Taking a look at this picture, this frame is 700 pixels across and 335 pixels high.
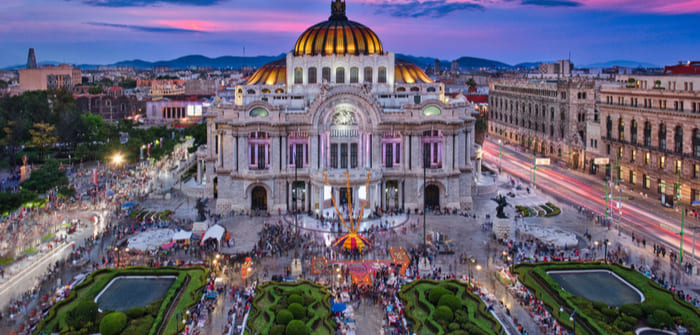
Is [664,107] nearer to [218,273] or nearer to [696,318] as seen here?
[696,318]

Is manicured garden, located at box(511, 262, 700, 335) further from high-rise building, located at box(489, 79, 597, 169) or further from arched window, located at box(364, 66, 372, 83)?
high-rise building, located at box(489, 79, 597, 169)

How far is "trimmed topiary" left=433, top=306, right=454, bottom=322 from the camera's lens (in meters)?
40.1

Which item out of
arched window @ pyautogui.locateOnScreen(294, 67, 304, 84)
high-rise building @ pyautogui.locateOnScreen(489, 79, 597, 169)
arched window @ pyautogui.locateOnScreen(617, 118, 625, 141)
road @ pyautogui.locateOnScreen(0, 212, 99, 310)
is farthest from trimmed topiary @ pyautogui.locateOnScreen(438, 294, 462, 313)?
high-rise building @ pyautogui.locateOnScreen(489, 79, 597, 169)

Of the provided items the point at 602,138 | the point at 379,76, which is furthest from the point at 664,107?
the point at 379,76

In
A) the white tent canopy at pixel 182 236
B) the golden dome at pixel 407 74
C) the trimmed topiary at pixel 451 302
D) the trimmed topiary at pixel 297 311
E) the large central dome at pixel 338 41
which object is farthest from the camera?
the golden dome at pixel 407 74

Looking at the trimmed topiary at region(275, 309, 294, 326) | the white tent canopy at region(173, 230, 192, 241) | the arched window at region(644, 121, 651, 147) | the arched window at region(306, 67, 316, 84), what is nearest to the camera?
the trimmed topiary at region(275, 309, 294, 326)

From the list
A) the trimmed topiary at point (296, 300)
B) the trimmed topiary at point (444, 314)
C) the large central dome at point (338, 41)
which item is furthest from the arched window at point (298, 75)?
the trimmed topiary at point (444, 314)

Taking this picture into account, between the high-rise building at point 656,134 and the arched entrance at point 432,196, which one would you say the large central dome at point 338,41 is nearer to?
the arched entrance at point 432,196

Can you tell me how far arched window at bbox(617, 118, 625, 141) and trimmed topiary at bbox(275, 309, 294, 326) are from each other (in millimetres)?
66726

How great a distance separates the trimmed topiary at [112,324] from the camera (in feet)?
124

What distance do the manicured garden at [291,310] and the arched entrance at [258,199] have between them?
92.2 ft

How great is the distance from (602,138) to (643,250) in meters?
41.1

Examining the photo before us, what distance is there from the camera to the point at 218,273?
51.0 metres

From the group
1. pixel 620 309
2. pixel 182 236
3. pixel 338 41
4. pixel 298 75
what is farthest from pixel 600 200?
pixel 182 236
